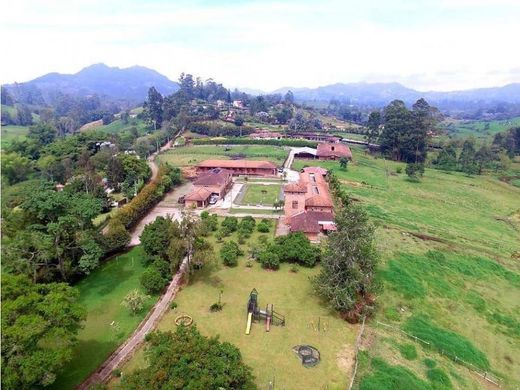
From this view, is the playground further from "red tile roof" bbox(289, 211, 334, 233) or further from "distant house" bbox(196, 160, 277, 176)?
"distant house" bbox(196, 160, 277, 176)

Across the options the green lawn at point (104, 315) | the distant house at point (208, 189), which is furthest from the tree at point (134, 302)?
the distant house at point (208, 189)

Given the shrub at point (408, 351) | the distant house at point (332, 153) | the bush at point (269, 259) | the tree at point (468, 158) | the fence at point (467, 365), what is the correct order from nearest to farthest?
1. the fence at point (467, 365)
2. the shrub at point (408, 351)
3. the bush at point (269, 259)
4. the distant house at point (332, 153)
5. the tree at point (468, 158)

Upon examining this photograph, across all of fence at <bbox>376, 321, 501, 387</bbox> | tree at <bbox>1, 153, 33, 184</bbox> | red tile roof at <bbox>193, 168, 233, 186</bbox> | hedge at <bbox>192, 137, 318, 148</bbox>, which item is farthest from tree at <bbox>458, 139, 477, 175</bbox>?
tree at <bbox>1, 153, 33, 184</bbox>

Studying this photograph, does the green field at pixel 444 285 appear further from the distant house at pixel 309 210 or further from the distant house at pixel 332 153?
the distant house at pixel 332 153

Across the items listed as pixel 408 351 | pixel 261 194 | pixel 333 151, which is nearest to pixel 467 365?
pixel 408 351

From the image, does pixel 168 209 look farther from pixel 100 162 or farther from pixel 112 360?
pixel 112 360

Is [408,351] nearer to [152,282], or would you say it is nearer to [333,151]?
[152,282]
